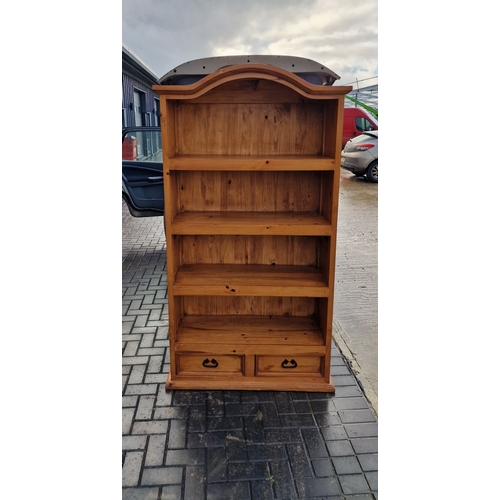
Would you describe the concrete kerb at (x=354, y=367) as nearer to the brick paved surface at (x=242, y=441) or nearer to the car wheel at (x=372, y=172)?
the brick paved surface at (x=242, y=441)

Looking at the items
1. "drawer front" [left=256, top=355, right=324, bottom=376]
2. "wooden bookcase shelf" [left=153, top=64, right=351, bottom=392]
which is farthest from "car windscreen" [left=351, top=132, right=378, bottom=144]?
"drawer front" [left=256, top=355, right=324, bottom=376]

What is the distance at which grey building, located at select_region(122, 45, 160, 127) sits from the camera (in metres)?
10.9

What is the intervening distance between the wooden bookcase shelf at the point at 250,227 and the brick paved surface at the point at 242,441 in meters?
0.18

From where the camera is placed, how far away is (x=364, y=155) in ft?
41.3

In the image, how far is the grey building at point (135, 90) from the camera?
10.9 m

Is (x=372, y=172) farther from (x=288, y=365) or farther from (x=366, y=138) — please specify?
(x=288, y=365)

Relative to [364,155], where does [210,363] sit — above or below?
below

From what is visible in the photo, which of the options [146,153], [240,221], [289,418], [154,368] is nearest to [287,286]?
[240,221]

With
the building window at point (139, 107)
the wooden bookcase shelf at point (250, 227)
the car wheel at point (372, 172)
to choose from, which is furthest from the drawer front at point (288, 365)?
the building window at point (139, 107)

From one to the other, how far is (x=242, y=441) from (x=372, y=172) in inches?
459

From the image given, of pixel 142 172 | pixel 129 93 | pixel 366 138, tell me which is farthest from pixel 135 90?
pixel 142 172

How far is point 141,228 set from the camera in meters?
7.88

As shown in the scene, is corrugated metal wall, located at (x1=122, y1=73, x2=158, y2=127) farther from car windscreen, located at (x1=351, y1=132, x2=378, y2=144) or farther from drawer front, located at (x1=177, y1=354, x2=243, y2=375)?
drawer front, located at (x1=177, y1=354, x2=243, y2=375)

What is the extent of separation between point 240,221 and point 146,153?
16.7ft
